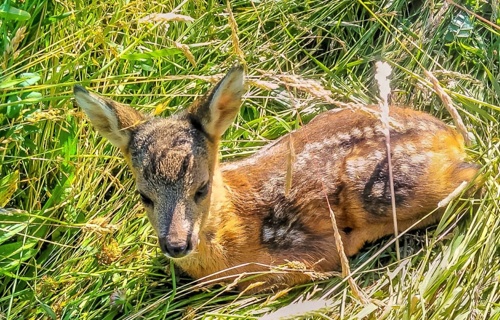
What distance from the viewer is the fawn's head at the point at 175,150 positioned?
365cm

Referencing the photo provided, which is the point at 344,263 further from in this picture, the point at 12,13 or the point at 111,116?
the point at 12,13

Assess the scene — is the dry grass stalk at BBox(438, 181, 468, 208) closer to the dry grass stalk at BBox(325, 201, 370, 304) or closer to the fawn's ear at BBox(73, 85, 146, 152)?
the dry grass stalk at BBox(325, 201, 370, 304)

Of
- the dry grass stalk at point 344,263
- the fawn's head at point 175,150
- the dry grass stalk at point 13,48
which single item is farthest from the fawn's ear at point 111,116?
the dry grass stalk at point 344,263

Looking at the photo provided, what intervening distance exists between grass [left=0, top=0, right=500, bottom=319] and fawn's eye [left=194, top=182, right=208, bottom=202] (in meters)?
0.41

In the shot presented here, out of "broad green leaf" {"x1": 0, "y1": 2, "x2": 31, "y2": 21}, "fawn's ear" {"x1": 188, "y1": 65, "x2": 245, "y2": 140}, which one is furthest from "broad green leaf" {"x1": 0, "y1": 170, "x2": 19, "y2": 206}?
"fawn's ear" {"x1": 188, "y1": 65, "x2": 245, "y2": 140}

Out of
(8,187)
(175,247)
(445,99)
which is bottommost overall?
(8,187)

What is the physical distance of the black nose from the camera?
3.56 m

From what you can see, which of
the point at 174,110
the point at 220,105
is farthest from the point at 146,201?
the point at 174,110

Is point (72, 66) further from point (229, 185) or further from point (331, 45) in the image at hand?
point (331, 45)

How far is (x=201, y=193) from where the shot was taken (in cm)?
380

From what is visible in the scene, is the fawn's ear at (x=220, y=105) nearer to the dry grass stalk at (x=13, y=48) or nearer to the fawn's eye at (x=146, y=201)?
the fawn's eye at (x=146, y=201)

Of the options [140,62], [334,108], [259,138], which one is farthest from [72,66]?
[334,108]

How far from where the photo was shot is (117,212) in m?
4.48

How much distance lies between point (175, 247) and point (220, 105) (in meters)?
0.72
